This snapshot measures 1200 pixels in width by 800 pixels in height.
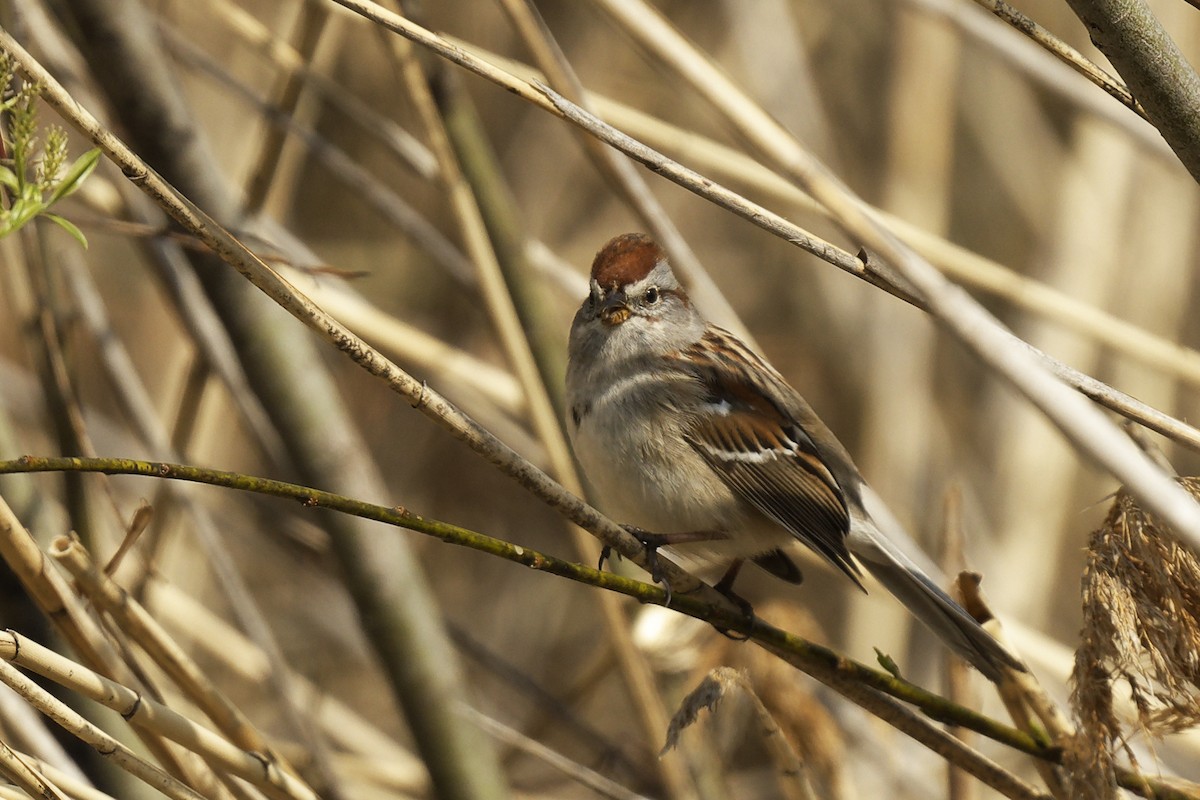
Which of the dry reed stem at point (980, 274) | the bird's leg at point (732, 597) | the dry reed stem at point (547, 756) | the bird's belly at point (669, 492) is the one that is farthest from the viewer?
the dry reed stem at point (980, 274)

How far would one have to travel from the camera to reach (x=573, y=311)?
12.3 feet

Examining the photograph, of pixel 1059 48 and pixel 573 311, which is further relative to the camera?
pixel 573 311

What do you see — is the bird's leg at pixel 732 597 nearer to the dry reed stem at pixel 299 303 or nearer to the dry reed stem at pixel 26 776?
the dry reed stem at pixel 299 303

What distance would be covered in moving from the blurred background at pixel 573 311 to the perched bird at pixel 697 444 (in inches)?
5.9

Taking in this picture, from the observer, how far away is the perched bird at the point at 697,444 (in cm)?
206

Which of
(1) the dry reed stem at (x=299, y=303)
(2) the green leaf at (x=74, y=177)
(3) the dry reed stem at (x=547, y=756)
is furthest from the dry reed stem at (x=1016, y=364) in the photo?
(3) the dry reed stem at (x=547, y=756)

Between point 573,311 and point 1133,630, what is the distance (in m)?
2.63

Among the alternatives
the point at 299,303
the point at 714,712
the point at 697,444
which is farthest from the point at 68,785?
the point at 697,444

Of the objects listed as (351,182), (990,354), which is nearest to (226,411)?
(351,182)

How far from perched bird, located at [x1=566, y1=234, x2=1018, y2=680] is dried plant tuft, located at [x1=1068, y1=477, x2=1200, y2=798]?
0.57 meters

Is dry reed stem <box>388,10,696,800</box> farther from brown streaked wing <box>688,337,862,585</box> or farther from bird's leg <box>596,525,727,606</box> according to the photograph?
brown streaked wing <box>688,337,862,585</box>

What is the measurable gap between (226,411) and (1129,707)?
8.40 ft

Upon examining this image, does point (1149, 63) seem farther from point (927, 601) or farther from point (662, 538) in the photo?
point (662, 538)

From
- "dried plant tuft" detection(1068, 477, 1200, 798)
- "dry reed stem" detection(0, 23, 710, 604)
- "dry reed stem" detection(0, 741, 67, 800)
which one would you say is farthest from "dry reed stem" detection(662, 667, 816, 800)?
"dry reed stem" detection(0, 741, 67, 800)
